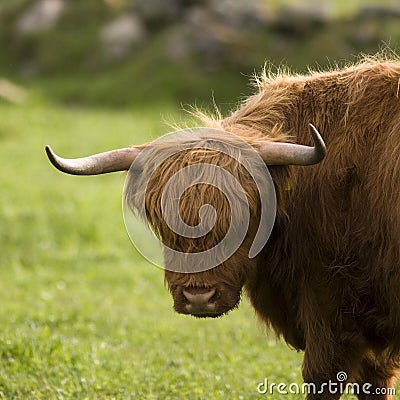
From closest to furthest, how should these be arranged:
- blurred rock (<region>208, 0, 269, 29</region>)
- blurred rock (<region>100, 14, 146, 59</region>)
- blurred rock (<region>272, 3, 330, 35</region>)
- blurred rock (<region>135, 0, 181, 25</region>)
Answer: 1. blurred rock (<region>272, 3, 330, 35</region>)
2. blurred rock (<region>208, 0, 269, 29</region>)
3. blurred rock (<region>100, 14, 146, 59</region>)
4. blurred rock (<region>135, 0, 181, 25</region>)

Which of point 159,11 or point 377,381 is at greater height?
point 159,11

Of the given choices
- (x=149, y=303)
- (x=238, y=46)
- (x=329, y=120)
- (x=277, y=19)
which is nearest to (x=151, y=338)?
(x=149, y=303)

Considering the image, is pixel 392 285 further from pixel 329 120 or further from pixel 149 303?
pixel 149 303

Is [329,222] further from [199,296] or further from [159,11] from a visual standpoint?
[159,11]

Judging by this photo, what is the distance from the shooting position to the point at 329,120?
4801 mm

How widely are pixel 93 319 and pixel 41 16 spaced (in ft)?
58.6

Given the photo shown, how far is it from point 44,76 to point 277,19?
20.7 ft

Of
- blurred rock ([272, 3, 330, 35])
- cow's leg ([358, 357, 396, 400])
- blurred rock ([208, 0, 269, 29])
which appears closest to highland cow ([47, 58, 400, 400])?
cow's leg ([358, 357, 396, 400])

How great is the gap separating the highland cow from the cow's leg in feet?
0.47

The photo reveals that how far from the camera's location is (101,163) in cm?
459

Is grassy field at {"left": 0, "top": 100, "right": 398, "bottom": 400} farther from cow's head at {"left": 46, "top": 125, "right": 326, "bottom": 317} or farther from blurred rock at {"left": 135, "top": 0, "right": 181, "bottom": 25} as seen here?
blurred rock at {"left": 135, "top": 0, "right": 181, "bottom": 25}

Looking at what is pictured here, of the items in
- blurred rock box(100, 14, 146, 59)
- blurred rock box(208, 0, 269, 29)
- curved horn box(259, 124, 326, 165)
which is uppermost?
blurred rock box(208, 0, 269, 29)

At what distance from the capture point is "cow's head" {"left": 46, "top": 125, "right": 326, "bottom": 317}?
4.37 meters

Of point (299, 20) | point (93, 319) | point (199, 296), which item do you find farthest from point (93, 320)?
point (299, 20)
